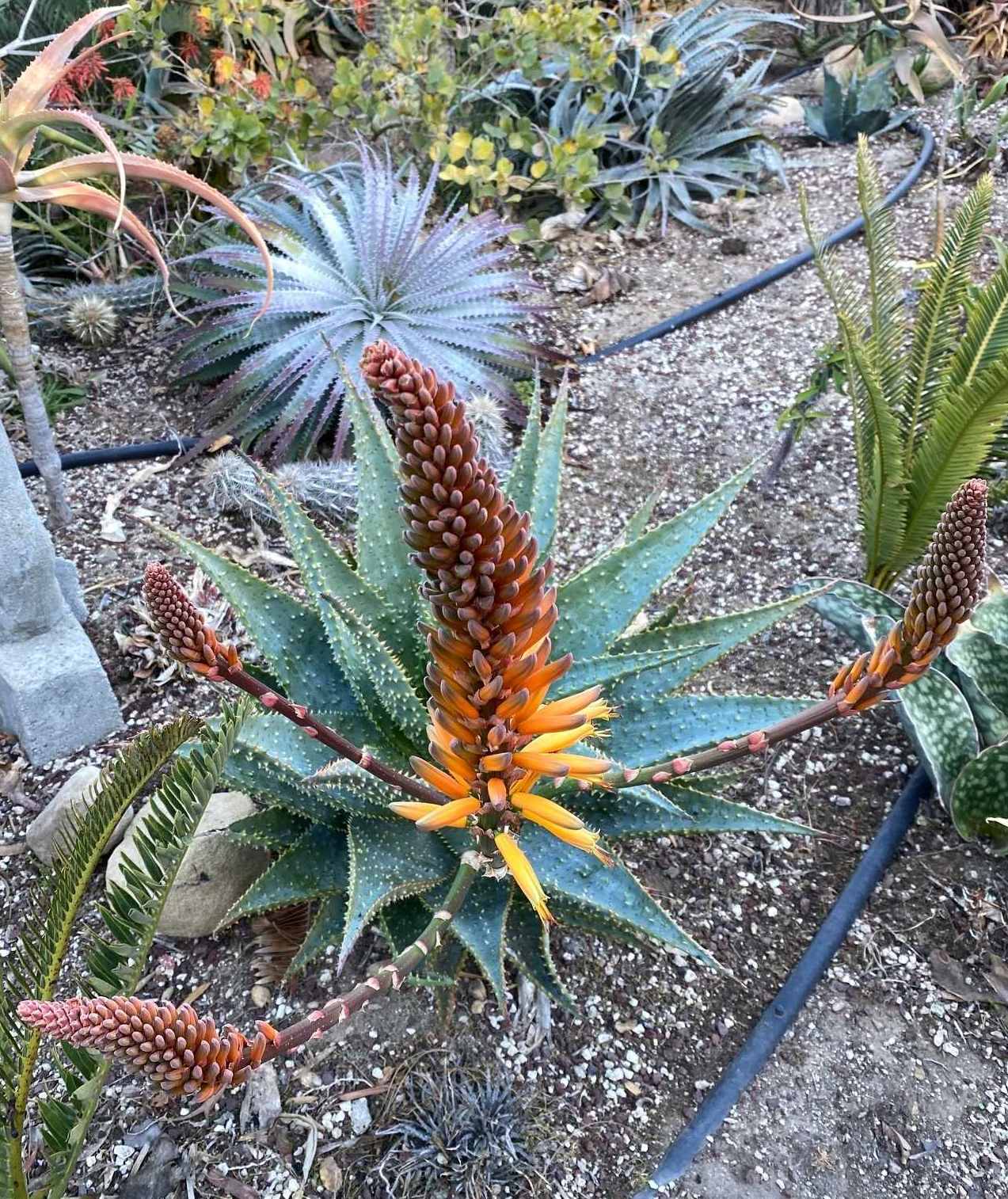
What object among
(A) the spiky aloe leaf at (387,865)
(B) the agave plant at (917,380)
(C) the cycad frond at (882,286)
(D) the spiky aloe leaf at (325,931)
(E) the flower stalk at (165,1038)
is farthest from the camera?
(C) the cycad frond at (882,286)

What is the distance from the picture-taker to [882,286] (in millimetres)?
2273

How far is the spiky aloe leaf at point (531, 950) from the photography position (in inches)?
59.7

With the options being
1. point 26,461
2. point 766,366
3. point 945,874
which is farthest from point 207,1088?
point 766,366

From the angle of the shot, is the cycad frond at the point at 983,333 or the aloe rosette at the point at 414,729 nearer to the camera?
the aloe rosette at the point at 414,729

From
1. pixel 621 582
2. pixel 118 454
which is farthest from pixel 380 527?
pixel 118 454

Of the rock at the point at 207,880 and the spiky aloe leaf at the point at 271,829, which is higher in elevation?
the spiky aloe leaf at the point at 271,829

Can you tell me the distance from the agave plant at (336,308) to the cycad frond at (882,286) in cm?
120

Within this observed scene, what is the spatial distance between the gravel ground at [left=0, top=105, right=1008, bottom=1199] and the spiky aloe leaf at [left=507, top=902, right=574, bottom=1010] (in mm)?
206

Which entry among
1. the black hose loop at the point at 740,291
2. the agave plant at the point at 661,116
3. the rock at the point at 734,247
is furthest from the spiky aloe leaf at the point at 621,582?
the agave plant at the point at 661,116

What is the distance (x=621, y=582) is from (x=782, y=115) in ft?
15.1

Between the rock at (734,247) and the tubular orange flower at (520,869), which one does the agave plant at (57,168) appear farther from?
the rock at (734,247)

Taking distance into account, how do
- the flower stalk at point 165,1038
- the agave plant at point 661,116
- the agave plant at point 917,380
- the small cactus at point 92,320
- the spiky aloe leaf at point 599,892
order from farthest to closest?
the agave plant at point 661,116
the small cactus at point 92,320
the agave plant at point 917,380
the spiky aloe leaf at point 599,892
the flower stalk at point 165,1038

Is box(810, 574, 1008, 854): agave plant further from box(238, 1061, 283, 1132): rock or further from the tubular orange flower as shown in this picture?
box(238, 1061, 283, 1132): rock

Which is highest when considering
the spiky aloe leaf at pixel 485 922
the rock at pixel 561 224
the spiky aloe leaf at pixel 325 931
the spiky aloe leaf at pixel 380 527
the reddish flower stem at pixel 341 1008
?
the rock at pixel 561 224
